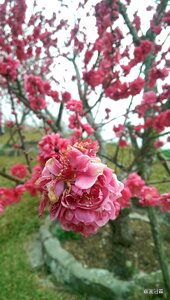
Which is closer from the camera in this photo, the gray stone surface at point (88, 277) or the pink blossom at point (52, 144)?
the pink blossom at point (52, 144)

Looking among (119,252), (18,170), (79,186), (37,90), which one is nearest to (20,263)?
(18,170)

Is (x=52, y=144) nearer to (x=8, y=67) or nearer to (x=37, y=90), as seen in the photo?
(x=8, y=67)

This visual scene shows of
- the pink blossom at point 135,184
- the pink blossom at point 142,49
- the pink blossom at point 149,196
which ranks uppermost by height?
the pink blossom at point 142,49

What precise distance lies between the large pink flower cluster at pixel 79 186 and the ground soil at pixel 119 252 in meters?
2.88

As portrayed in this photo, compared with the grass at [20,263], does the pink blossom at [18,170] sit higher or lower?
higher

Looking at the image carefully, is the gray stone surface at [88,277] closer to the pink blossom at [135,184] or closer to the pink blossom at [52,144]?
the pink blossom at [135,184]

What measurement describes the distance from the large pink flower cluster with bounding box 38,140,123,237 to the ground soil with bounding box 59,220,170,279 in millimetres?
2885

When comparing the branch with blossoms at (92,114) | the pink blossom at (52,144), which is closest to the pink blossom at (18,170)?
the branch with blossoms at (92,114)

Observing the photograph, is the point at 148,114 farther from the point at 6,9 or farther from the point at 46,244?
the point at 6,9

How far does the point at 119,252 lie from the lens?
4359 mm

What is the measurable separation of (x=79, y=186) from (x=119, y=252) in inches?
135

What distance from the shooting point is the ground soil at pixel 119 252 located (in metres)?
4.06

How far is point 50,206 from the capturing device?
1283 millimetres

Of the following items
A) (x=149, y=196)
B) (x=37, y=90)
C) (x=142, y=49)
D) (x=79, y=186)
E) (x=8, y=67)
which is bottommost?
(x=149, y=196)
